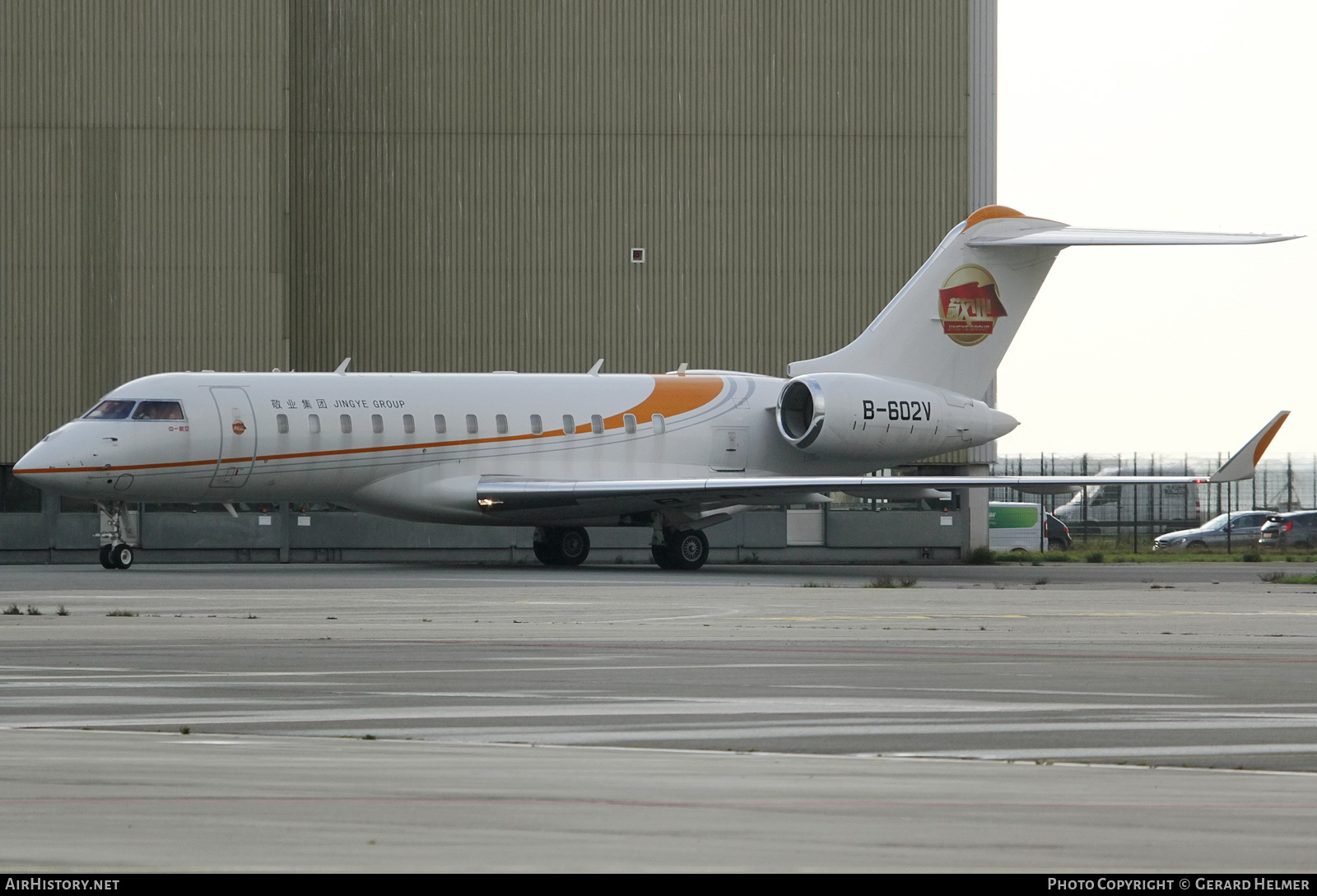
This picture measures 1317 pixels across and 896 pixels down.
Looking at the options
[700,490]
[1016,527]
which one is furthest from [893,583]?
[1016,527]

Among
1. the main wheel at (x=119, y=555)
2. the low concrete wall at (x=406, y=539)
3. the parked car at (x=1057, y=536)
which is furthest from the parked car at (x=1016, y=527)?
the main wheel at (x=119, y=555)

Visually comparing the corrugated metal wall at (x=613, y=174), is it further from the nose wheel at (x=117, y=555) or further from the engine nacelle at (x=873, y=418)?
the nose wheel at (x=117, y=555)

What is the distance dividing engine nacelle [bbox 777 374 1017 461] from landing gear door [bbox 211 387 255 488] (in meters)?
9.72

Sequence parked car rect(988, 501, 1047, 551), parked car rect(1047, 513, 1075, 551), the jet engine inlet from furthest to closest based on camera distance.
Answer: parked car rect(1047, 513, 1075, 551) → parked car rect(988, 501, 1047, 551) → the jet engine inlet

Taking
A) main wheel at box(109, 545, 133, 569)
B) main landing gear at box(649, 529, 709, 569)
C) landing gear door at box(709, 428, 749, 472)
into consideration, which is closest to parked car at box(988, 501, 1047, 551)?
landing gear door at box(709, 428, 749, 472)

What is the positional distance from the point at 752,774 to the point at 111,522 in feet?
78.4

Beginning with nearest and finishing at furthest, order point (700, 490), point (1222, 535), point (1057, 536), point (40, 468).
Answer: point (40, 468)
point (700, 490)
point (1222, 535)
point (1057, 536)

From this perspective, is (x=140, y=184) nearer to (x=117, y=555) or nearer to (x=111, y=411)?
(x=111, y=411)

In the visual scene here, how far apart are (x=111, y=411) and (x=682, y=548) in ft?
32.2

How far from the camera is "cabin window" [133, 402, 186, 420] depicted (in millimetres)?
28391

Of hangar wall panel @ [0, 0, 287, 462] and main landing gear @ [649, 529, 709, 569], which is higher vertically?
hangar wall panel @ [0, 0, 287, 462]

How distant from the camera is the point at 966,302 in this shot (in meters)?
35.2

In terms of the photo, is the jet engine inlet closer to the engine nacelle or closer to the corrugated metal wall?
the engine nacelle
